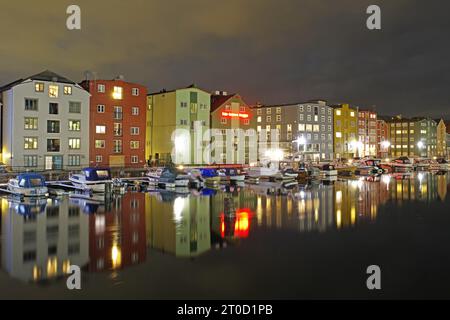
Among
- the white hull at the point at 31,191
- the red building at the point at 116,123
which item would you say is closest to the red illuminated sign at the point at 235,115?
the red building at the point at 116,123

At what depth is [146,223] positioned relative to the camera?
79.9 ft

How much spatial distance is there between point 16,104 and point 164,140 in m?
23.9

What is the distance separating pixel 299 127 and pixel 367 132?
3965 centimetres

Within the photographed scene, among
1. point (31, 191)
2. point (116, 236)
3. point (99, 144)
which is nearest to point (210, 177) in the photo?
point (99, 144)

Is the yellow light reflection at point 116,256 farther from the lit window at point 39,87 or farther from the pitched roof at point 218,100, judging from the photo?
the pitched roof at point 218,100

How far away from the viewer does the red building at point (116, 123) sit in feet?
185

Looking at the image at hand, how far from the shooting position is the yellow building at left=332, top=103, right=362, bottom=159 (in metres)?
108

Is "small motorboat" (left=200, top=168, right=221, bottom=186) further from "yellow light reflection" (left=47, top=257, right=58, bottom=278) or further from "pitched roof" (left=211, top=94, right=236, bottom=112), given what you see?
"yellow light reflection" (left=47, top=257, right=58, bottom=278)

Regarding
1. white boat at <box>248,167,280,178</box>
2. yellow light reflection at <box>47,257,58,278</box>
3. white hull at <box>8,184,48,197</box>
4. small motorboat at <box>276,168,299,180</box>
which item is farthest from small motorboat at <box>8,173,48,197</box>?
small motorboat at <box>276,168,299,180</box>

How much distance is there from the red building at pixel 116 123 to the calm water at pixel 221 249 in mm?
23879

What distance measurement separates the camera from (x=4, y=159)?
163 feet

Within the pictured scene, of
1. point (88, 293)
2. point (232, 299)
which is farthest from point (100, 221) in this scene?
point (232, 299)

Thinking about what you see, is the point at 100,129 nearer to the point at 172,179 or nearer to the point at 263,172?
the point at 172,179
